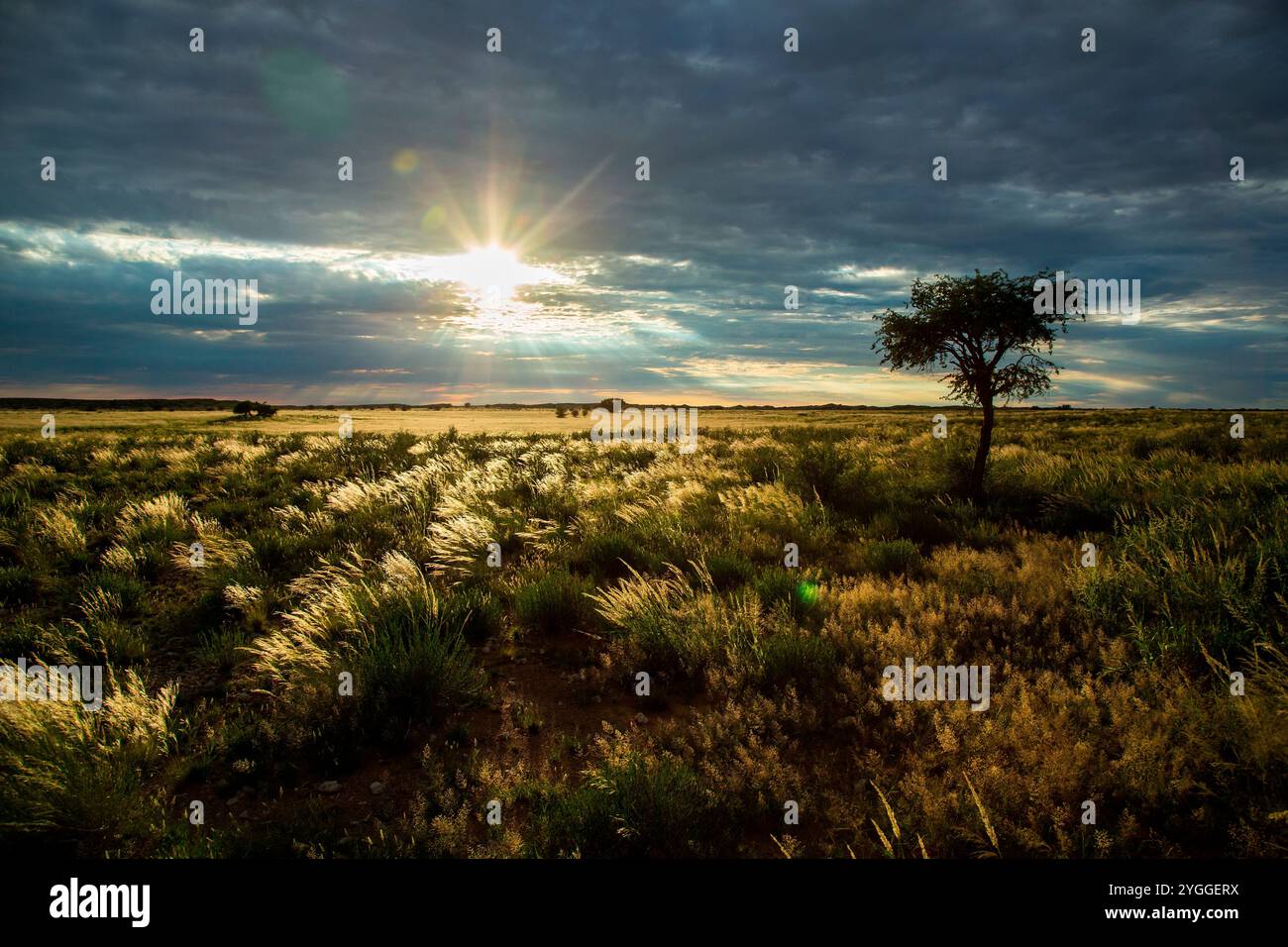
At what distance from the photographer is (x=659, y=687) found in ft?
16.1

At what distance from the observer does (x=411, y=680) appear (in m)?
4.46

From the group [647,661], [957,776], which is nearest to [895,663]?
[957,776]

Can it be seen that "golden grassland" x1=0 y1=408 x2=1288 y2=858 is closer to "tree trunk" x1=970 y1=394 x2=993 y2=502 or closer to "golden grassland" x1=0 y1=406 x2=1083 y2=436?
"tree trunk" x1=970 y1=394 x2=993 y2=502

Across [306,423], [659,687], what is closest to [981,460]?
[659,687]

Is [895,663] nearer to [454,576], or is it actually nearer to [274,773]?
[274,773]

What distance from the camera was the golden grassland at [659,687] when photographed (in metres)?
2.99

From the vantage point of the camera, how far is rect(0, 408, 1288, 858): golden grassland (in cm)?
299

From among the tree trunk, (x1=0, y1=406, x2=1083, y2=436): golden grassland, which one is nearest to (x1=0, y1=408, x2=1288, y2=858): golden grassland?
the tree trunk

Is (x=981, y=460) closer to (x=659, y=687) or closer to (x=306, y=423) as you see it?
(x=659, y=687)

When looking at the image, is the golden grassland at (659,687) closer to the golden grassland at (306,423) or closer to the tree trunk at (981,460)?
the tree trunk at (981,460)

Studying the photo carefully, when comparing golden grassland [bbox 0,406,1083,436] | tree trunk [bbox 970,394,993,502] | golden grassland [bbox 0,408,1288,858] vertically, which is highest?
golden grassland [bbox 0,406,1083,436]

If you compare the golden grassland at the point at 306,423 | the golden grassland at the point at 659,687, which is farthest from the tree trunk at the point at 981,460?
the golden grassland at the point at 306,423
